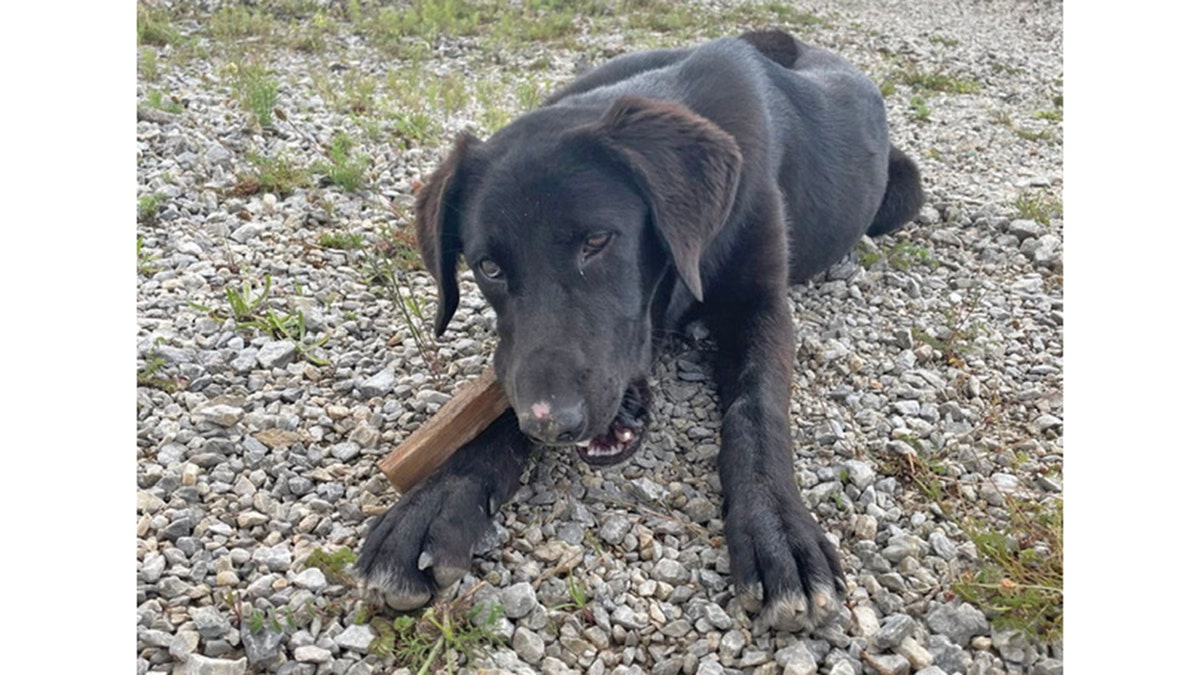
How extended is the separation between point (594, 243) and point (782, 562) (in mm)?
1024

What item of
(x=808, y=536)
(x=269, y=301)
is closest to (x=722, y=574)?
(x=808, y=536)

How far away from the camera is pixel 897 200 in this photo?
4.77 m

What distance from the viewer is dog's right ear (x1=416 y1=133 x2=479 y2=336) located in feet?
9.49

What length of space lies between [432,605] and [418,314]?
136cm

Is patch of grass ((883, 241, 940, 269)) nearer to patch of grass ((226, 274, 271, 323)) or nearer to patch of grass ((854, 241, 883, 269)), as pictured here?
patch of grass ((854, 241, 883, 269))

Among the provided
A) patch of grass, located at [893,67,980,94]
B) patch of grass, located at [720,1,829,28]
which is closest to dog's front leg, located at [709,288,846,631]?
patch of grass, located at [893,67,980,94]

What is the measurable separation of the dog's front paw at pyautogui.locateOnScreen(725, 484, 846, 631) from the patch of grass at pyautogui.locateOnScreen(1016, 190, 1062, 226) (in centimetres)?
305

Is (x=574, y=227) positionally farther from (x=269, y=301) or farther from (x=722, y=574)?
(x=269, y=301)

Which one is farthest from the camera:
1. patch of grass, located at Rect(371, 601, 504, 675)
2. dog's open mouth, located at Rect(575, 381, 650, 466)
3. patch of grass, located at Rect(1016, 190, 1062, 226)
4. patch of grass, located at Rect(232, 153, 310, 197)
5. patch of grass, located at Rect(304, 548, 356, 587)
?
patch of grass, located at Rect(1016, 190, 1062, 226)

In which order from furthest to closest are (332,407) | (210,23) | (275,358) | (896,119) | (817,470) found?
1. (210,23)
2. (896,119)
3. (275,358)
4. (332,407)
5. (817,470)

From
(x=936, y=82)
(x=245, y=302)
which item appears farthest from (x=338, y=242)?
(x=936, y=82)

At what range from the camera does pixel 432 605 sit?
7.76 feet

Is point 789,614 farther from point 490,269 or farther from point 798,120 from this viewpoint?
point 798,120

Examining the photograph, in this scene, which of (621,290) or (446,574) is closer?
(446,574)
